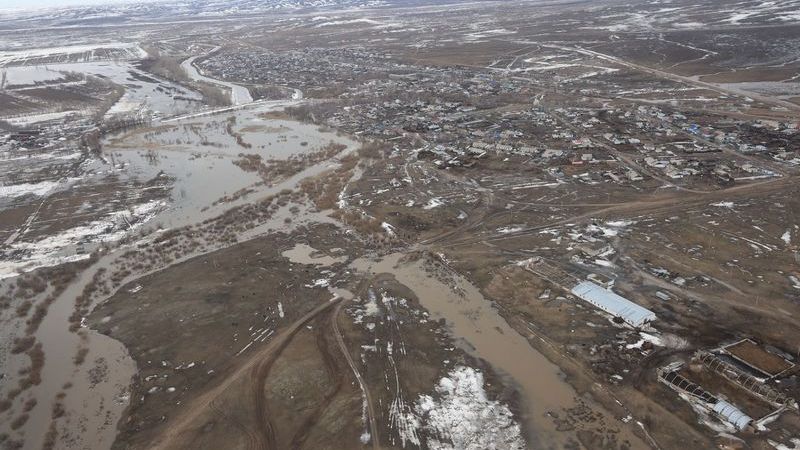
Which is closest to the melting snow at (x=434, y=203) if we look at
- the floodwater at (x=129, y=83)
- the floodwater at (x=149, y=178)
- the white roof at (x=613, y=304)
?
the floodwater at (x=149, y=178)

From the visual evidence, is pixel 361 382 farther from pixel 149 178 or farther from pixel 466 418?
pixel 149 178

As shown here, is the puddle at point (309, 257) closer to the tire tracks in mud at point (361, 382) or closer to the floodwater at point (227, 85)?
the tire tracks in mud at point (361, 382)

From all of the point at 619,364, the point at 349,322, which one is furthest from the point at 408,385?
the point at 619,364

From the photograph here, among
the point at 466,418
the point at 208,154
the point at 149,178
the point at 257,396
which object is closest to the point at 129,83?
the point at 208,154

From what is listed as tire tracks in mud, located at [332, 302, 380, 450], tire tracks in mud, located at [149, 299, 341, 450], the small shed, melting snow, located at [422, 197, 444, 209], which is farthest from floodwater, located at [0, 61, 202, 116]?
the small shed

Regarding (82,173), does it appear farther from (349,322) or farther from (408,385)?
(408,385)
